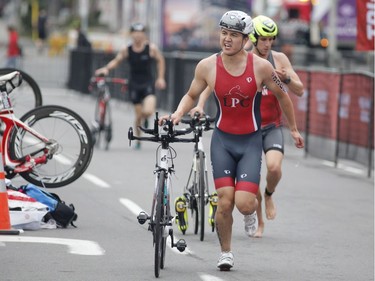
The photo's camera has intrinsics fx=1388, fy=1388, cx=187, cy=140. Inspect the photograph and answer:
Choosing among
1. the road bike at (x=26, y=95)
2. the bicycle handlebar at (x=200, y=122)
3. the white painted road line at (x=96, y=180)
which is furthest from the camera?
the white painted road line at (x=96, y=180)

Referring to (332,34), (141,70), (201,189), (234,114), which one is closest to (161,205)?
(234,114)

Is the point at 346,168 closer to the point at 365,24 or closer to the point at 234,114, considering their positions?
the point at 365,24

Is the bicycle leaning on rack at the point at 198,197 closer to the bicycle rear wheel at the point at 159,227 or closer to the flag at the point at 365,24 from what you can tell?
the bicycle rear wheel at the point at 159,227

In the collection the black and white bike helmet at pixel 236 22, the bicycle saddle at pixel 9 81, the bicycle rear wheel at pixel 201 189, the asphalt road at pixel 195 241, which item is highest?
the black and white bike helmet at pixel 236 22

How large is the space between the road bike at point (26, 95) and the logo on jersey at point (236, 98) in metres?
3.94

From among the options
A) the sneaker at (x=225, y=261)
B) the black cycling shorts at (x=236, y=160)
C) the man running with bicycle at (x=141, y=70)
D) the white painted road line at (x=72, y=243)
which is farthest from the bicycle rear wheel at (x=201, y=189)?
the man running with bicycle at (x=141, y=70)

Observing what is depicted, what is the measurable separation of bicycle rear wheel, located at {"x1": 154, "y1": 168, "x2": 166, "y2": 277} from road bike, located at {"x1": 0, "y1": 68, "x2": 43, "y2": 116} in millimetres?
4179

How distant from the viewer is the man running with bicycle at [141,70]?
21188mm

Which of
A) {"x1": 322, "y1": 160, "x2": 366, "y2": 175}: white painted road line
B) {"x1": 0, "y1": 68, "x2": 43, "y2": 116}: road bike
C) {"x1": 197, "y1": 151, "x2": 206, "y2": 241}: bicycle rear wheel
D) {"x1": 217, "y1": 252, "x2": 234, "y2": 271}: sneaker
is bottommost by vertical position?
{"x1": 322, "y1": 160, "x2": 366, "y2": 175}: white painted road line

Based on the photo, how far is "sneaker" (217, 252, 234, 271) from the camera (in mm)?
10359

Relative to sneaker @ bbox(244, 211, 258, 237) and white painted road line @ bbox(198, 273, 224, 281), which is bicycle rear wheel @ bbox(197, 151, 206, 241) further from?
white painted road line @ bbox(198, 273, 224, 281)

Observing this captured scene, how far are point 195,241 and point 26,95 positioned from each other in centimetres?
344

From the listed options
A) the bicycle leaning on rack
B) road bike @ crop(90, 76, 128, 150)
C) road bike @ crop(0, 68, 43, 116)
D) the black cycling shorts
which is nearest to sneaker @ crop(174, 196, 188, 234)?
the bicycle leaning on rack

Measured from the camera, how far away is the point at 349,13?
52.3 metres
